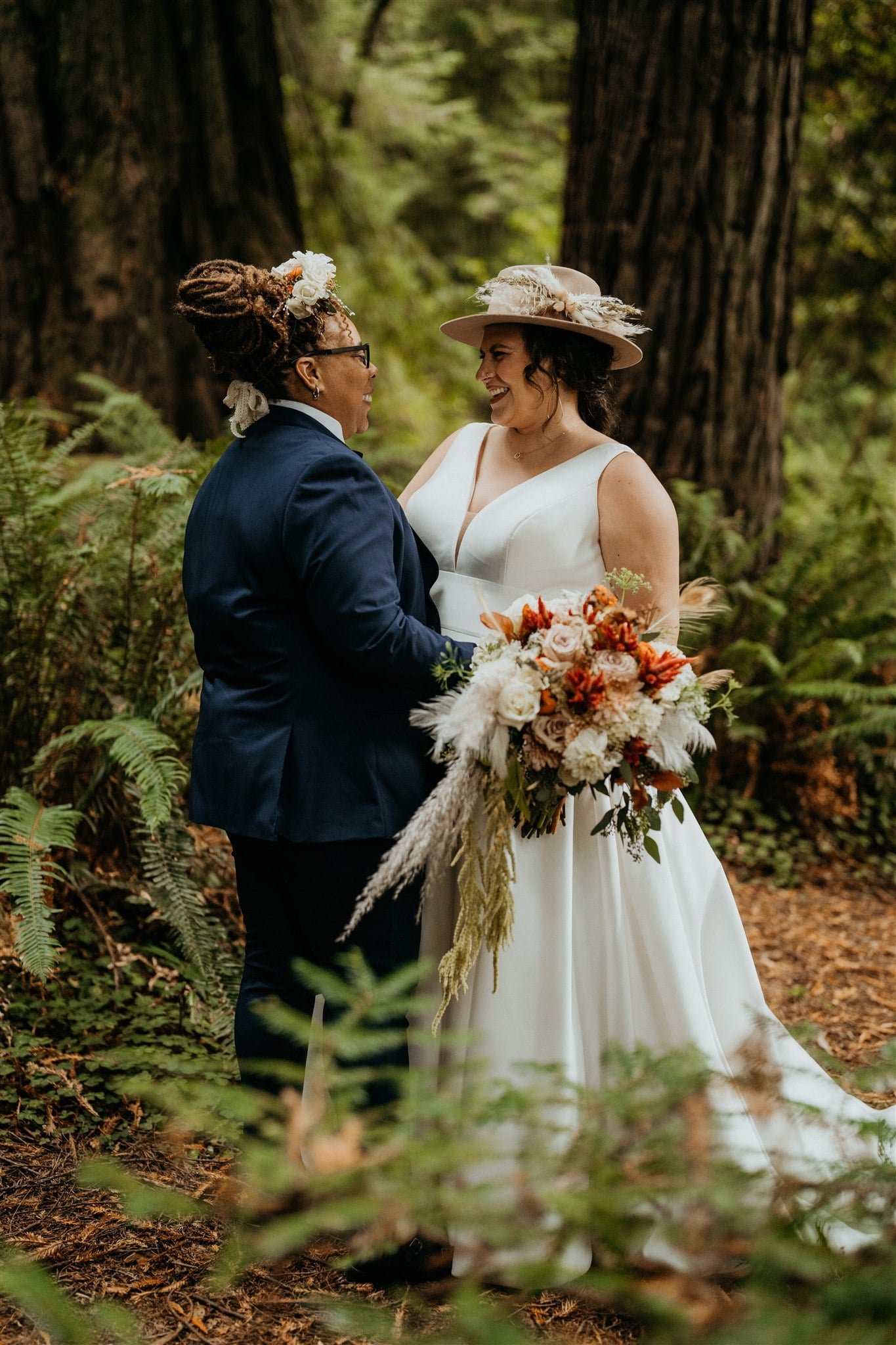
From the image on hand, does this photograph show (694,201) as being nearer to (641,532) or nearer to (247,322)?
(641,532)

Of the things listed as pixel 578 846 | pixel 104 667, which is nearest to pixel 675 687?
pixel 578 846

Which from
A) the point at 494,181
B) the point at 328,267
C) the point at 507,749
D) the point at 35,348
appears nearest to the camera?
the point at 507,749

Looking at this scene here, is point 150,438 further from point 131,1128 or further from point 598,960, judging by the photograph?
point 598,960

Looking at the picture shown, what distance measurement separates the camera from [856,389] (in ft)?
51.5

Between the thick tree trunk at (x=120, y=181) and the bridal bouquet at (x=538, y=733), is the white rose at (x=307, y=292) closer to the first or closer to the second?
the bridal bouquet at (x=538, y=733)

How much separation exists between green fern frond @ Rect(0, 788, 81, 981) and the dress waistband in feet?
4.58

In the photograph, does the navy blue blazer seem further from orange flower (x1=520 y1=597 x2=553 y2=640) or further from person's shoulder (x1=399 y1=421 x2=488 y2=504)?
person's shoulder (x1=399 y1=421 x2=488 y2=504)

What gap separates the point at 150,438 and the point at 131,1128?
3440 mm

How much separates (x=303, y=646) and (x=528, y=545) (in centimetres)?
76

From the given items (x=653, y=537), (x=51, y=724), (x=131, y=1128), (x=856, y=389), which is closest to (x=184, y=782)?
(x=51, y=724)

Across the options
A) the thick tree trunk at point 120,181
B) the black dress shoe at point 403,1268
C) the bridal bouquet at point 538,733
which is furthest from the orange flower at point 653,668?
the thick tree trunk at point 120,181

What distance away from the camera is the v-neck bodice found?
3.05m

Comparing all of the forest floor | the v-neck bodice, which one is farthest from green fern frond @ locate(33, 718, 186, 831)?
the v-neck bodice

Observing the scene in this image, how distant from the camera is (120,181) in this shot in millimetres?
6238
